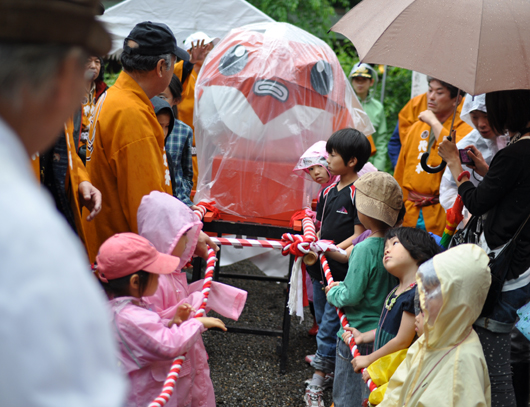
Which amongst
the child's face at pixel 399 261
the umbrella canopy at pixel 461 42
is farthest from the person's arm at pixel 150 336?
the umbrella canopy at pixel 461 42

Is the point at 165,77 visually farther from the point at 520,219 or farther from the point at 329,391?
the point at 329,391

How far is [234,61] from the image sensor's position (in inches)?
151

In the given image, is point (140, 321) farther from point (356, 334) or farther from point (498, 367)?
point (498, 367)

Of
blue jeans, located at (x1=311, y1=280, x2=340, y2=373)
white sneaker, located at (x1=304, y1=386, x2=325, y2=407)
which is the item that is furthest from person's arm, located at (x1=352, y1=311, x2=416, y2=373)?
white sneaker, located at (x1=304, y1=386, x2=325, y2=407)

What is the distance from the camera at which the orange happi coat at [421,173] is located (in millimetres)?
4422

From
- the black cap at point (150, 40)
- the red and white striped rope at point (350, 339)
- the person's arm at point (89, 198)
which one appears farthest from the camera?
the black cap at point (150, 40)

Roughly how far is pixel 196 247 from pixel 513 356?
1.77 metres

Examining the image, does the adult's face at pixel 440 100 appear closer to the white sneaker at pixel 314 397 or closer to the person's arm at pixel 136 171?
the white sneaker at pixel 314 397

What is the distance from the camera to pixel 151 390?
2127mm

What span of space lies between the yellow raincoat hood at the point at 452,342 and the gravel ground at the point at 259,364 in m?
1.60

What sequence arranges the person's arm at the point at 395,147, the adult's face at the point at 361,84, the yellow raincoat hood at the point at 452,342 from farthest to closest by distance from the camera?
the adult's face at the point at 361,84 < the person's arm at the point at 395,147 < the yellow raincoat hood at the point at 452,342

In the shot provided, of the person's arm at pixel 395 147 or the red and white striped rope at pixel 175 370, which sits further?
the person's arm at pixel 395 147

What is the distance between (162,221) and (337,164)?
58.5 inches

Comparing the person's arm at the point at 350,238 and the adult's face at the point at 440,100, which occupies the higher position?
the adult's face at the point at 440,100
